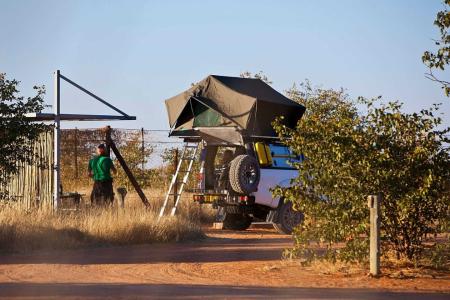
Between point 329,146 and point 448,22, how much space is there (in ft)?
7.90

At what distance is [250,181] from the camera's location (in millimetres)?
19078

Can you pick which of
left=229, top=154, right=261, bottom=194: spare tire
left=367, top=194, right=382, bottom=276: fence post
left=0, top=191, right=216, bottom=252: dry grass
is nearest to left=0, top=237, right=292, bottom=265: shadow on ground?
left=0, top=191, right=216, bottom=252: dry grass

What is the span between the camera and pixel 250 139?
20016 millimetres

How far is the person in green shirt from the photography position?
20.5 m

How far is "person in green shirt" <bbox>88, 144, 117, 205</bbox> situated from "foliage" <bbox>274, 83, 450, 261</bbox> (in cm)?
830

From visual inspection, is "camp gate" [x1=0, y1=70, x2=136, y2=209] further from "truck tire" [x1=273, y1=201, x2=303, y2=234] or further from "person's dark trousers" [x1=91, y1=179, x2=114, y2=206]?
"truck tire" [x1=273, y1=201, x2=303, y2=234]

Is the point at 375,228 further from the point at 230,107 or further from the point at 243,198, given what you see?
the point at 230,107

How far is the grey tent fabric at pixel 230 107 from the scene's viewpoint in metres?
19.9

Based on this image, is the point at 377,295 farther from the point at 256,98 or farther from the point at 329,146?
the point at 256,98

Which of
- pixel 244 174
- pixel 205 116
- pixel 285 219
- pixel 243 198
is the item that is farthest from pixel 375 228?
pixel 205 116

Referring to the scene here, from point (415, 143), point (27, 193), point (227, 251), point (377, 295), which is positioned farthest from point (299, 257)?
point (27, 193)

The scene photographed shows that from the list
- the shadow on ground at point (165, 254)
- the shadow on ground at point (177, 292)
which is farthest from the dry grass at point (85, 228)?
the shadow on ground at point (177, 292)

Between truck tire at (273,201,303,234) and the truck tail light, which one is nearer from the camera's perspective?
the truck tail light

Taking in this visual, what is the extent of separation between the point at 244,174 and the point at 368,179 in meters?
6.75
